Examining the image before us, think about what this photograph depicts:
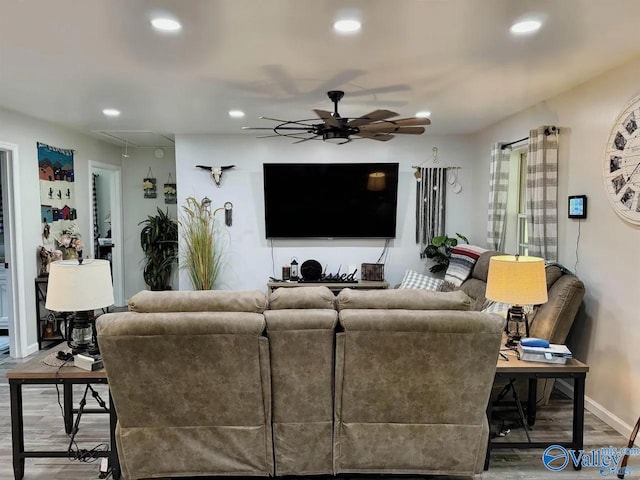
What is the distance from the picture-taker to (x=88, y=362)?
7.22 ft

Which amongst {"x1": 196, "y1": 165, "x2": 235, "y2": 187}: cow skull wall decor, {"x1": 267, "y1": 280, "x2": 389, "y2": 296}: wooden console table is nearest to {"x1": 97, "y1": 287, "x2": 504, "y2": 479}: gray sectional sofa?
{"x1": 267, "y1": 280, "x2": 389, "y2": 296}: wooden console table

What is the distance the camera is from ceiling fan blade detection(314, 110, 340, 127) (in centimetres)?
295

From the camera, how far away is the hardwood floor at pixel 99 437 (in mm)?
2322

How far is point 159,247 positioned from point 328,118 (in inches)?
160

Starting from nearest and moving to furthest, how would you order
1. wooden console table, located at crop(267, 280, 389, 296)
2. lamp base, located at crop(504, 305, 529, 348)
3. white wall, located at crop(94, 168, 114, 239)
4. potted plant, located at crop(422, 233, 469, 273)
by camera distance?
lamp base, located at crop(504, 305, 529, 348) < wooden console table, located at crop(267, 280, 389, 296) < potted plant, located at crop(422, 233, 469, 273) < white wall, located at crop(94, 168, 114, 239)

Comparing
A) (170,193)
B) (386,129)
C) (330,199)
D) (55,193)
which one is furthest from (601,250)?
(170,193)

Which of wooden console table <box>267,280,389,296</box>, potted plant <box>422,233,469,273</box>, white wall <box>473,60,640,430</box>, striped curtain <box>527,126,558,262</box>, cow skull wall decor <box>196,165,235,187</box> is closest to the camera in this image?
white wall <box>473,60,640,430</box>

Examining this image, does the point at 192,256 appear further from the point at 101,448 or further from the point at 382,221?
the point at 101,448

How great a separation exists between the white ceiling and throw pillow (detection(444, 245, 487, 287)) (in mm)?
1459

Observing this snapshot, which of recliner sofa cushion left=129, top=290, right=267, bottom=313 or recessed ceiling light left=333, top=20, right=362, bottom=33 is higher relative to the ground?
recessed ceiling light left=333, top=20, right=362, bottom=33

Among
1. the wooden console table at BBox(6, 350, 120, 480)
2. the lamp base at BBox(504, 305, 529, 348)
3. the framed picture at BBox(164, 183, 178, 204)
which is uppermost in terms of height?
the framed picture at BBox(164, 183, 178, 204)

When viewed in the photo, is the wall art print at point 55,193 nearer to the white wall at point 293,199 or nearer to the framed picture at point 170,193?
the white wall at point 293,199

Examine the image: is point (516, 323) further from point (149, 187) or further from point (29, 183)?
point (149, 187)

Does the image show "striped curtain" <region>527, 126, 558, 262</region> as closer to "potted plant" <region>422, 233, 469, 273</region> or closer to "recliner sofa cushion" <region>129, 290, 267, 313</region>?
"potted plant" <region>422, 233, 469, 273</region>
